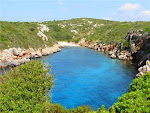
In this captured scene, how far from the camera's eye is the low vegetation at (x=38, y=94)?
17.2 metres

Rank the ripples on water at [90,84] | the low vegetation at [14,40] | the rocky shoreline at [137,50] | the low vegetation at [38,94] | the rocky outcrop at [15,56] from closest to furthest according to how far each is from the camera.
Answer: the low vegetation at [38,94], the ripples on water at [90,84], the rocky outcrop at [15,56], the rocky shoreline at [137,50], the low vegetation at [14,40]

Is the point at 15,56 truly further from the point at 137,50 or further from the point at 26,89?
the point at 26,89

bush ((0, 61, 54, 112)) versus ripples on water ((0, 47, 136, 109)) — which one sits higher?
bush ((0, 61, 54, 112))

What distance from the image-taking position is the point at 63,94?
151 feet

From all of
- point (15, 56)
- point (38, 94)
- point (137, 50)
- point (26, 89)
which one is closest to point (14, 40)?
point (15, 56)

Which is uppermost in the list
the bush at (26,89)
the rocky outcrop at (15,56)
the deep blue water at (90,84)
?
the bush at (26,89)

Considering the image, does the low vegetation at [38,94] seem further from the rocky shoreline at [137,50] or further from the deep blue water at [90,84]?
the rocky shoreline at [137,50]

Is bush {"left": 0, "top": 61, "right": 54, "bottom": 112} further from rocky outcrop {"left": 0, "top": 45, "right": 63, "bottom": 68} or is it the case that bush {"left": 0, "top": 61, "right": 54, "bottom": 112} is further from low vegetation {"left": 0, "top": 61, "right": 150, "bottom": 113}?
rocky outcrop {"left": 0, "top": 45, "right": 63, "bottom": 68}

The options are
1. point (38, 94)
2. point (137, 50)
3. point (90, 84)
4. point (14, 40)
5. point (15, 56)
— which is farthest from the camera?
point (14, 40)


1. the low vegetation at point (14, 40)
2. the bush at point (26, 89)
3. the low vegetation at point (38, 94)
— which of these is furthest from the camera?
the low vegetation at point (14, 40)

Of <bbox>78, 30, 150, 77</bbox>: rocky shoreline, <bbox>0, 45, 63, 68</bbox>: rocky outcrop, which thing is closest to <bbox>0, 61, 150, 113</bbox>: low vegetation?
<bbox>78, 30, 150, 77</bbox>: rocky shoreline

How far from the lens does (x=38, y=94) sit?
966 inches

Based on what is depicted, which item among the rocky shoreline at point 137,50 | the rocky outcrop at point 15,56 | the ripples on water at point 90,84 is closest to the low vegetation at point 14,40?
the rocky outcrop at point 15,56

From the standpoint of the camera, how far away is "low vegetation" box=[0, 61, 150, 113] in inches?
679
